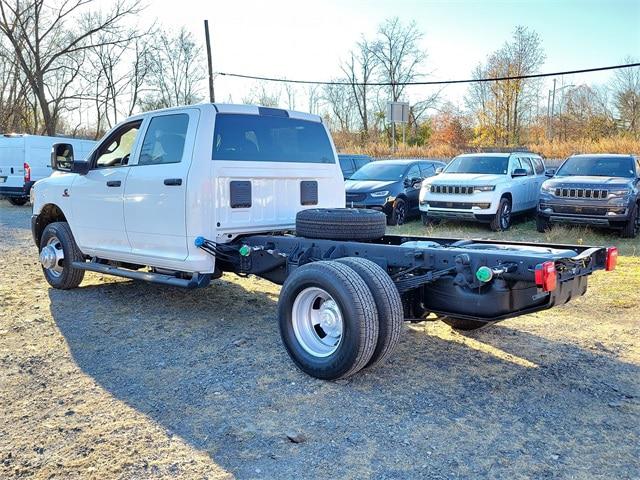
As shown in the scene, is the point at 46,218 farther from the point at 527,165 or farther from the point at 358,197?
the point at 527,165

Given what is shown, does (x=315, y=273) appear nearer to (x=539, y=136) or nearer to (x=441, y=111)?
(x=539, y=136)

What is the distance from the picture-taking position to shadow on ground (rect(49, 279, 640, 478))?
3090 millimetres

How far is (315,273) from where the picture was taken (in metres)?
4.07

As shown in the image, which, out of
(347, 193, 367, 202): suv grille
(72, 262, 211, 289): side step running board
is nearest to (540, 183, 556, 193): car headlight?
(347, 193, 367, 202): suv grille

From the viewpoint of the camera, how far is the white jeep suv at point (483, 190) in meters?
12.2

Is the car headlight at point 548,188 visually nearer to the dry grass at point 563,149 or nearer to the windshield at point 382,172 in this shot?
the windshield at point 382,172

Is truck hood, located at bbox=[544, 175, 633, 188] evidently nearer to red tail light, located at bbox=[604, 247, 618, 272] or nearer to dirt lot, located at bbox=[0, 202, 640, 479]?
dirt lot, located at bbox=[0, 202, 640, 479]

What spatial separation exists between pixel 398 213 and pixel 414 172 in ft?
4.75

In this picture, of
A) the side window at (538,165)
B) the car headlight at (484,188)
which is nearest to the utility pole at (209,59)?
the side window at (538,165)

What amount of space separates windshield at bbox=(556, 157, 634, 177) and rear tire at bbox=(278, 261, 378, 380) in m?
9.52

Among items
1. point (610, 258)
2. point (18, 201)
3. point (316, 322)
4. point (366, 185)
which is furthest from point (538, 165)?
point (18, 201)

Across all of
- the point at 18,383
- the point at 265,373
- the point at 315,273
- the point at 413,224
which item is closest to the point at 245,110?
the point at 315,273

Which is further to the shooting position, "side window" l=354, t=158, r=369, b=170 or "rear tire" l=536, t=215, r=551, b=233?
"side window" l=354, t=158, r=369, b=170

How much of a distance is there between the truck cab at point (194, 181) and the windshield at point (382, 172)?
791 cm
